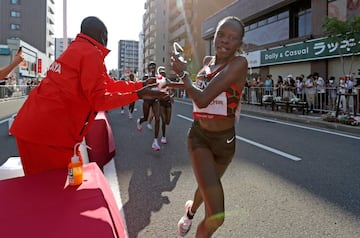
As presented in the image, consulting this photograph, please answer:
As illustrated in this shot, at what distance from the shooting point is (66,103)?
7.63 ft

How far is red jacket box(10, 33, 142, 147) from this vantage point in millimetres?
2268

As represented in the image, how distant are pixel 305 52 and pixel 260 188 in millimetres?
18862

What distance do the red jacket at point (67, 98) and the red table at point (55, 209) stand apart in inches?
13.4

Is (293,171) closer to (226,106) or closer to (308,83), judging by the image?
(226,106)

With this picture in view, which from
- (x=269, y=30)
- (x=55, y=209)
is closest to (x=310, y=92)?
(x=269, y=30)

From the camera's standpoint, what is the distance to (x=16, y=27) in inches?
2800

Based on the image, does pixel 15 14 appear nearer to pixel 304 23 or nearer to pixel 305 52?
pixel 304 23

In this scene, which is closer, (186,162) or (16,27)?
(186,162)

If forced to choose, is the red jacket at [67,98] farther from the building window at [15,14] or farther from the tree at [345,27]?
the building window at [15,14]

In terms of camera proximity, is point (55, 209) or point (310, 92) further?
point (310, 92)

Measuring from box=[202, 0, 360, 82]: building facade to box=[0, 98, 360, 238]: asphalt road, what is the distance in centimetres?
864

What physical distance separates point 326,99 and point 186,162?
35.3ft

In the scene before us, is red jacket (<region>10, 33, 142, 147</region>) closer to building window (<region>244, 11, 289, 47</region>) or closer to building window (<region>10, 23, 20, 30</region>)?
building window (<region>244, 11, 289, 47</region>)

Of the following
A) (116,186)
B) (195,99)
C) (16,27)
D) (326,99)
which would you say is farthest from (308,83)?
(16,27)
